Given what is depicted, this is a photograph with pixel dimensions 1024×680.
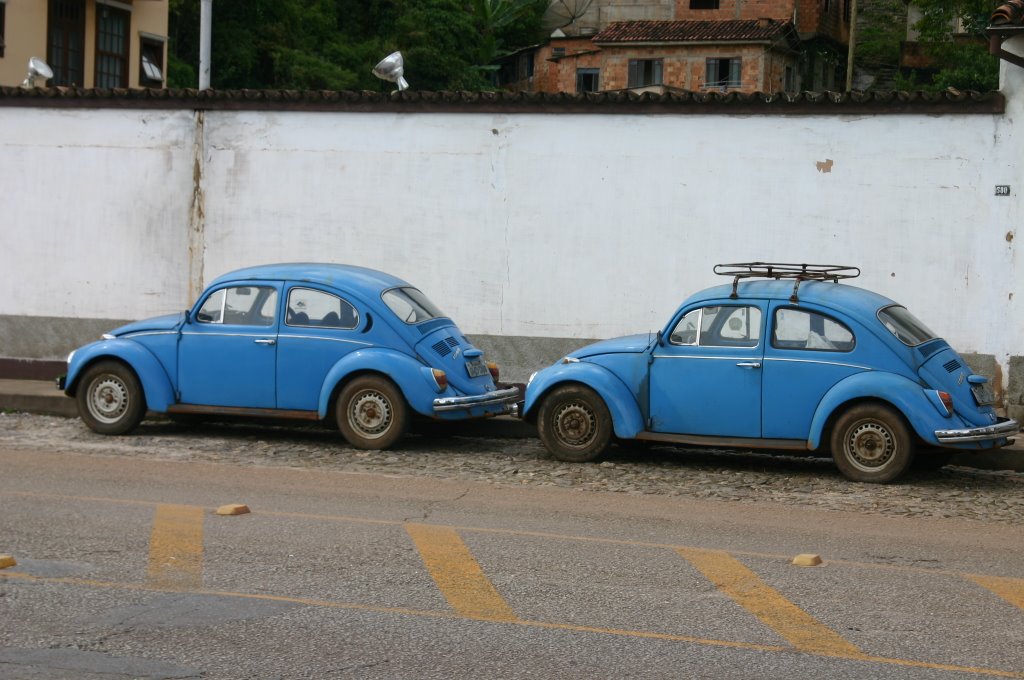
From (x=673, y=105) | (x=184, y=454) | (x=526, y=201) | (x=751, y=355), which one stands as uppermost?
(x=673, y=105)

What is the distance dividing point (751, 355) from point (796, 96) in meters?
4.58

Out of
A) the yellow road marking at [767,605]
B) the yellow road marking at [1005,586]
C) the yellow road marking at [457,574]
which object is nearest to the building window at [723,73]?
the yellow road marking at [457,574]

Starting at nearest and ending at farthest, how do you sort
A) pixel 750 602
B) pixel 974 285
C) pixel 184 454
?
pixel 750 602
pixel 184 454
pixel 974 285

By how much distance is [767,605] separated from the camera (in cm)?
680

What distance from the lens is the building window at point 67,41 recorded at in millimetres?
32812

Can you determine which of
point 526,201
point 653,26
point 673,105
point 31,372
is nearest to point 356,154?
point 526,201

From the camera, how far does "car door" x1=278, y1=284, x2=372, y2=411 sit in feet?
39.7

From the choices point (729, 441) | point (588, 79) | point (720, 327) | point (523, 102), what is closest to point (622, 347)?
point (720, 327)

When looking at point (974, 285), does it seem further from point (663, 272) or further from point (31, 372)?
point (31, 372)

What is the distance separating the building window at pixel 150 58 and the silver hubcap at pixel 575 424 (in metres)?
26.6

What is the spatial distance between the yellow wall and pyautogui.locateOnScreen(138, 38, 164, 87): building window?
0.22 metres

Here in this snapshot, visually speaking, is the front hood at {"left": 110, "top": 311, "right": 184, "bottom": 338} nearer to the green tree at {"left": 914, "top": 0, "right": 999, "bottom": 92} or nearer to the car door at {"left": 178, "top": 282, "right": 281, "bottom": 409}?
the car door at {"left": 178, "top": 282, "right": 281, "bottom": 409}

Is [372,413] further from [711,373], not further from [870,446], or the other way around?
[870,446]

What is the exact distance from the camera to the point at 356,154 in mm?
15875
